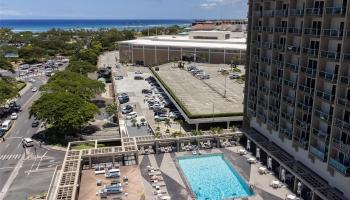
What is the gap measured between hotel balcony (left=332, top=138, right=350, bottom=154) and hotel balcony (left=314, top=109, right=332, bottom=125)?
98.5 inches

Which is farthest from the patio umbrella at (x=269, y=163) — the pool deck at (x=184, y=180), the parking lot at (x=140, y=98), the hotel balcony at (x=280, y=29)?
the parking lot at (x=140, y=98)

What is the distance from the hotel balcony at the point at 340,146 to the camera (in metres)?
43.2

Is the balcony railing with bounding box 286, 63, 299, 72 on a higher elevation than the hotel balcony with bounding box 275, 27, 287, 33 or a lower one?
lower

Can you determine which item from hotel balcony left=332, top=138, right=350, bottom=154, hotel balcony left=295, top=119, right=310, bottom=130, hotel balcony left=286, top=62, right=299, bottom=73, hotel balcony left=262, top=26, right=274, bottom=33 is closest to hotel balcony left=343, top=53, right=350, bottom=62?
hotel balcony left=286, top=62, right=299, bottom=73

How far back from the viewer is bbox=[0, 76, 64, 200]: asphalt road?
6022 centimetres

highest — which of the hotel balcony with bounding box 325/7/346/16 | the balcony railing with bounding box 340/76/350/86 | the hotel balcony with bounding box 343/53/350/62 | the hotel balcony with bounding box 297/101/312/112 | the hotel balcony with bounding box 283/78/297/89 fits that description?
the hotel balcony with bounding box 325/7/346/16

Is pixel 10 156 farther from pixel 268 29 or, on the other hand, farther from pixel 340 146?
pixel 340 146

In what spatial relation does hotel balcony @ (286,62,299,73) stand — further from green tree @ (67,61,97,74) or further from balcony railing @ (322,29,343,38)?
green tree @ (67,61,97,74)

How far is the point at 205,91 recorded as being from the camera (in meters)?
105

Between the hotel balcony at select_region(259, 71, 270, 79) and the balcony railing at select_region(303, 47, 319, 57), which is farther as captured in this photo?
the hotel balcony at select_region(259, 71, 270, 79)

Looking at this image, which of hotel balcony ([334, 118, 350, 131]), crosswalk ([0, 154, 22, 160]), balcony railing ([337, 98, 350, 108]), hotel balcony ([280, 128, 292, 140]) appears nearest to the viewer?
balcony railing ([337, 98, 350, 108])

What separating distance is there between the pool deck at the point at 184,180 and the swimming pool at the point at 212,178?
1.27 meters

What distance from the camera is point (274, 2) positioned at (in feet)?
197

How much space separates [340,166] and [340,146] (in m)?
2.66
